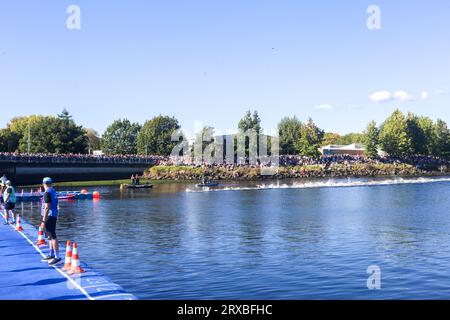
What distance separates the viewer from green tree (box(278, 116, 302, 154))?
162m

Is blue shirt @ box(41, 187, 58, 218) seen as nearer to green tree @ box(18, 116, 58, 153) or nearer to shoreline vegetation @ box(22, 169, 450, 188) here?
shoreline vegetation @ box(22, 169, 450, 188)

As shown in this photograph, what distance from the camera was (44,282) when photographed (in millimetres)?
16812

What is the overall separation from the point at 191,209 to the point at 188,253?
2788cm

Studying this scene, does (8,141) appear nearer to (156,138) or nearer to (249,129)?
(156,138)

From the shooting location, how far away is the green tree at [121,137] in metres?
183

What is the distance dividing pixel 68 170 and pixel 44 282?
101662mm

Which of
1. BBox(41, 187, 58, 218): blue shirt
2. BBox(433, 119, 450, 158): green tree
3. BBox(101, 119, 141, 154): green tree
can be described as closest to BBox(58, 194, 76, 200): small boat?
BBox(41, 187, 58, 218): blue shirt

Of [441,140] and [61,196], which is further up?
[441,140]

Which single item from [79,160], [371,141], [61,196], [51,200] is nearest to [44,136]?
[79,160]

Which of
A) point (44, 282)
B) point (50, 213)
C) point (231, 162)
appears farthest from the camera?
point (231, 162)

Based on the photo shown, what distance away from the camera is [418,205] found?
5788 centimetres

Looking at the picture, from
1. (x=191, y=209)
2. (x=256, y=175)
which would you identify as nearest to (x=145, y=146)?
(x=256, y=175)
